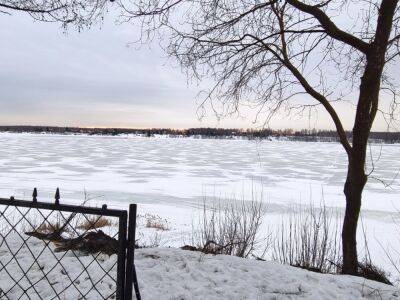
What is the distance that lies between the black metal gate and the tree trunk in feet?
9.72

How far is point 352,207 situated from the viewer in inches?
224

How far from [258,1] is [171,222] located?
6912 mm

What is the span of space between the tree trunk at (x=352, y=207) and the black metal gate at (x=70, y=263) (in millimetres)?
2964

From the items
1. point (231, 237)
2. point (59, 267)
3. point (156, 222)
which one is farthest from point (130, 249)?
point (156, 222)

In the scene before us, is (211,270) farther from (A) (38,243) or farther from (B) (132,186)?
(B) (132,186)

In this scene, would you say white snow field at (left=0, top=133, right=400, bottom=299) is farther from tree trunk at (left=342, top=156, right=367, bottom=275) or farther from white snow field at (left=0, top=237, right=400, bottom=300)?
tree trunk at (left=342, top=156, right=367, bottom=275)

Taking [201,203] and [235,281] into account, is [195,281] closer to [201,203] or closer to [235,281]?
[235,281]

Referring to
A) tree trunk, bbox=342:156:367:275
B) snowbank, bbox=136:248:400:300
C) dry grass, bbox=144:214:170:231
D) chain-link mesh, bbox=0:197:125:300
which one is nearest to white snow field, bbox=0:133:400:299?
snowbank, bbox=136:248:400:300

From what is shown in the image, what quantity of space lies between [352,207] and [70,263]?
3.50 meters

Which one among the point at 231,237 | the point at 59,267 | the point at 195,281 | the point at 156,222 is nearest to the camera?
the point at 195,281

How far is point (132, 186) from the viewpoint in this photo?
1780 cm

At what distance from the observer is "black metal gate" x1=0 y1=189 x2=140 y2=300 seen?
2516 mm

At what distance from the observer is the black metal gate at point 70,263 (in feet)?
8.25

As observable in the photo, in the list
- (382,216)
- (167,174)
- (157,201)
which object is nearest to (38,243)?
(157,201)
